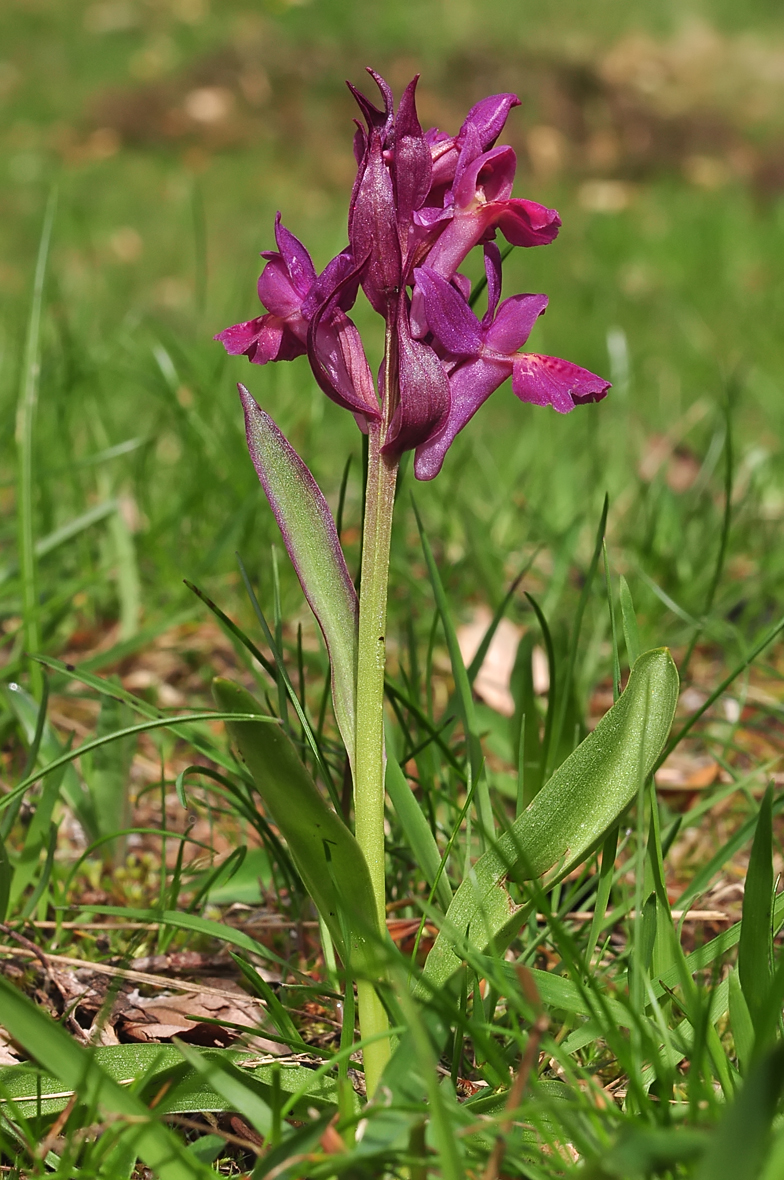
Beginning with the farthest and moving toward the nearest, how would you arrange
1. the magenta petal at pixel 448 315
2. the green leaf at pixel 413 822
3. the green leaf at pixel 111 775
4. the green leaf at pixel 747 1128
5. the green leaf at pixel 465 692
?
the green leaf at pixel 111 775 → the green leaf at pixel 465 692 → the green leaf at pixel 413 822 → the magenta petal at pixel 448 315 → the green leaf at pixel 747 1128

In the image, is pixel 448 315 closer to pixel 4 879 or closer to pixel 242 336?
pixel 242 336

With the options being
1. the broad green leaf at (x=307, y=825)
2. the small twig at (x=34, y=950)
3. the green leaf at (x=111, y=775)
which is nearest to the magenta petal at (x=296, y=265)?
the broad green leaf at (x=307, y=825)

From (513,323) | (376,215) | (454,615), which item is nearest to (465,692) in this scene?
(513,323)

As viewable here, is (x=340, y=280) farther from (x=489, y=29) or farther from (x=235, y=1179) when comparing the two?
(x=489, y=29)

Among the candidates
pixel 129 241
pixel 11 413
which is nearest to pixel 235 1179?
pixel 11 413

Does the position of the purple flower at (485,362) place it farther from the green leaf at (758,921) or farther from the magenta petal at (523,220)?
the green leaf at (758,921)

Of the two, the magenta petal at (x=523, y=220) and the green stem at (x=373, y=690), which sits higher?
the magenta petal at (x=523, y=220)

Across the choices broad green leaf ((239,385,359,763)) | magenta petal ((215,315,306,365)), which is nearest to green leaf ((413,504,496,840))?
broad green leaf ((239,385,359,763))
